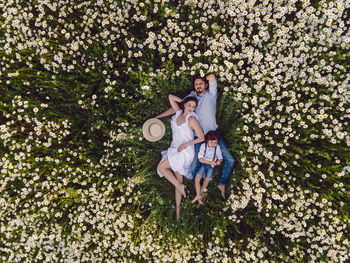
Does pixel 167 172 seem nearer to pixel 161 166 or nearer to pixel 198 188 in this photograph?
pixel 161 166

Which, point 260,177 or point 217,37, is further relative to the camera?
point 260,177

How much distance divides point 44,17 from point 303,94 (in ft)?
14.2

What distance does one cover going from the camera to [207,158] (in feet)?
12.1

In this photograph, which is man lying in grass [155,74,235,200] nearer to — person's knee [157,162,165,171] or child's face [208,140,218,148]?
child's face [208,140,218,148]

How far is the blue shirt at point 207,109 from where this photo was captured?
3679 millimetres

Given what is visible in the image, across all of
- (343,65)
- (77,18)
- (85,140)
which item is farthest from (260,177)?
(77,18)

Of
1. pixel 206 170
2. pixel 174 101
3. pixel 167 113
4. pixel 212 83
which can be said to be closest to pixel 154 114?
pixel 167 113

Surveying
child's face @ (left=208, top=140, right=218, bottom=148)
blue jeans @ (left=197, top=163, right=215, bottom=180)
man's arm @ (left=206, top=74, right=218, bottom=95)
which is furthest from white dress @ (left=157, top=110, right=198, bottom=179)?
man's arm @ (left=206, top=74, right=218, bottom=95)

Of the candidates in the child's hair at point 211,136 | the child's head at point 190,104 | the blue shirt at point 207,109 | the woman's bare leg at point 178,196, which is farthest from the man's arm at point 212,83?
the woman's bare leg at point 178,196

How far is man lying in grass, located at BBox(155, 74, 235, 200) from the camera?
3.56 meters

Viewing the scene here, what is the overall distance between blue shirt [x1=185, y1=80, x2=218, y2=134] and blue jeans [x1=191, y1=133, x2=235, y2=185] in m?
0.32

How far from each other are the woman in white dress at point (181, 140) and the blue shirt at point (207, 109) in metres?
0.18

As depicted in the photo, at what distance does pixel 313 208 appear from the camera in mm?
3320

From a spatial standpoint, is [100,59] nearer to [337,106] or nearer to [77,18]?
[77,18]
